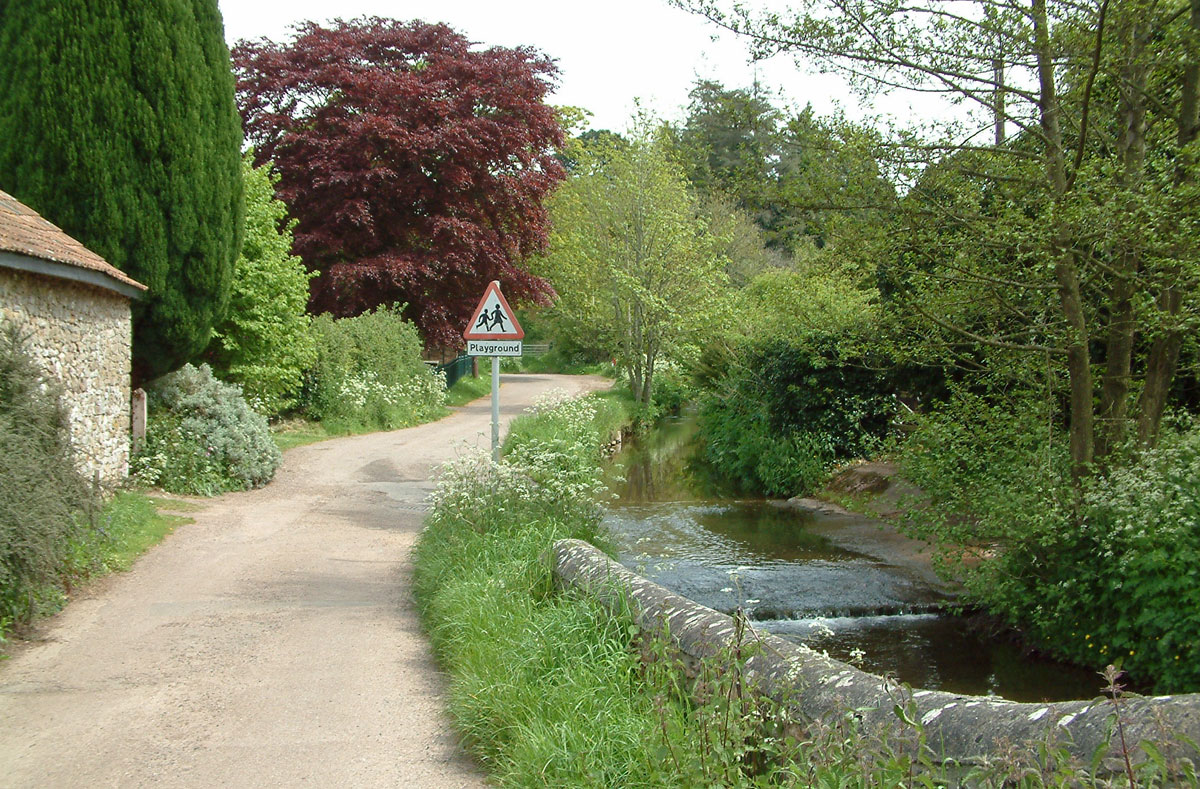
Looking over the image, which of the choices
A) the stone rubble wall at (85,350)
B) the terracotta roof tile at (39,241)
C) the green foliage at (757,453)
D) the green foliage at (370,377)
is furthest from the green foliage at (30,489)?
the green foliage at (370,377)

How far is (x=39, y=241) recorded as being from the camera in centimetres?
1005

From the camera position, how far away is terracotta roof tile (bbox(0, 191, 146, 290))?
30.7ft

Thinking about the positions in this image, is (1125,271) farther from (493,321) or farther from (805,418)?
(805,418)

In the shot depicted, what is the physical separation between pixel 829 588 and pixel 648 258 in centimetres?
1955

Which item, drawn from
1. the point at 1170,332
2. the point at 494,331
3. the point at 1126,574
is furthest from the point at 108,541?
the point at 1170,332

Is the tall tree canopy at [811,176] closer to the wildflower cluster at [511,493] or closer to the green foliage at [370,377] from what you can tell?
the wildflower cluster at [511,493]

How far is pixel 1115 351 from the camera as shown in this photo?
30.0 ft

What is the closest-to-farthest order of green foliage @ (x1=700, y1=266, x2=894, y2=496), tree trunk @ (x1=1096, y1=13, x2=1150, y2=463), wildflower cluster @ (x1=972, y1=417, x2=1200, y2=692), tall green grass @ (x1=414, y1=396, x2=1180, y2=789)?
1. tall green grass @ (x1=414, y1=396, x2=1180, y2=789)
2. wildflower cluster @ (x1=972, y1=417, x2=1200, y2=692)
3. tree trunk @ (x1=1096, y1=13, x2=1150, y2=463)
4. green foliage @ (x1=700, y1=266, x2=894, y2=496)

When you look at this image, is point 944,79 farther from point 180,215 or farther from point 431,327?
point 431,327

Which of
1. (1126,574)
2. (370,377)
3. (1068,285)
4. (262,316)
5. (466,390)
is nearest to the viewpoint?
(1126,574)

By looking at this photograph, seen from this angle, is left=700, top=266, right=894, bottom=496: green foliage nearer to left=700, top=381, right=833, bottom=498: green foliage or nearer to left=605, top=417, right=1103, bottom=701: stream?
left=700, top=381, right=833, bottom=498: green foliage

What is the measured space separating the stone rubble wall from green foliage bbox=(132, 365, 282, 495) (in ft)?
2.54

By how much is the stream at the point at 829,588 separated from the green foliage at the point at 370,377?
27.9 ft

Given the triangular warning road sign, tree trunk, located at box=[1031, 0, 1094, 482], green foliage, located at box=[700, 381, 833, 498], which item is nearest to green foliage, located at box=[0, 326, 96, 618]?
the triangular warning road sign
